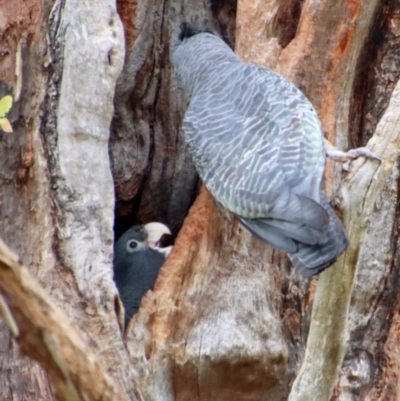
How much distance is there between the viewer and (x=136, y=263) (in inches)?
162

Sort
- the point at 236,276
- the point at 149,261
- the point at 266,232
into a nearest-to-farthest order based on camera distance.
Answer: the point at 266,232 < the point at 236,276 < the point at 149,261

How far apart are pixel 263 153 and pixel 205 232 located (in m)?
0.53

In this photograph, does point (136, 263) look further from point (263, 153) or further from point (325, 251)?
point (325, 251)

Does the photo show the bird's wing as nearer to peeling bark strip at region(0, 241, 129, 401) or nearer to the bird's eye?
the bird's eye

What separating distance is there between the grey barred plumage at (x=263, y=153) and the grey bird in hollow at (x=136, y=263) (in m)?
0.57

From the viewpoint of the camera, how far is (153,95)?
14.9 feet

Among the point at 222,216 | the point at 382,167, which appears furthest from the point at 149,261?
the point at 382,167

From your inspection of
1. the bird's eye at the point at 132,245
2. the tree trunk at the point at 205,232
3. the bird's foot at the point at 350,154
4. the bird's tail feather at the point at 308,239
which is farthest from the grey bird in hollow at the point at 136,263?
the bird's foot at the point at 350,154

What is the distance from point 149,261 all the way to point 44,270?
862 mm

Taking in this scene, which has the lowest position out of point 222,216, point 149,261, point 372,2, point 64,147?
point 149,261

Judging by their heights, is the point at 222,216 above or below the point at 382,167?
below

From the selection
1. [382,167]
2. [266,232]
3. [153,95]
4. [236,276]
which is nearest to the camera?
[382,167]

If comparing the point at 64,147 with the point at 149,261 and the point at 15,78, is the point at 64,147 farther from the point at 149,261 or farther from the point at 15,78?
the point at 149,261

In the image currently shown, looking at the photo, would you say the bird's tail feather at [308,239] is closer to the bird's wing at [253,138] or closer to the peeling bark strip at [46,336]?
the bird's wing at [253,138]
